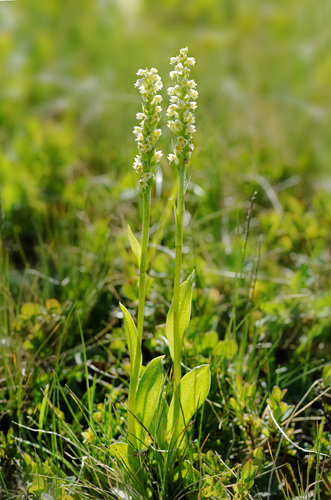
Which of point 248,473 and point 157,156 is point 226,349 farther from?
point 157,156

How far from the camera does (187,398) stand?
107 centimetres

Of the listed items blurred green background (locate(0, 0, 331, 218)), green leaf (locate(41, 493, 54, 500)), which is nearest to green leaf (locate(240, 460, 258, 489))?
green leaf (locate(41, 493, 54, 500))

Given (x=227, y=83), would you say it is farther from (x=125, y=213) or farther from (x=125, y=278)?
(x=125, y=278)

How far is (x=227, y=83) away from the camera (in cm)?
355

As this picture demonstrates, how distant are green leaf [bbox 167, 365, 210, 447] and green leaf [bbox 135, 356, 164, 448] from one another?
4 cm

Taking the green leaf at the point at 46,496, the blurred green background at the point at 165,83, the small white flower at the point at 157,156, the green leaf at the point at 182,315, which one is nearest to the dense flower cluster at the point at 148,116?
the small white flower at the point at 157,156

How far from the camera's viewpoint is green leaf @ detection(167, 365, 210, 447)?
105 centimetres

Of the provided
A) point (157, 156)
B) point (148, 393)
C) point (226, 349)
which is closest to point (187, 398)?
point (148, 393)

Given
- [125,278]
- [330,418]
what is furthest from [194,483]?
[125,278]

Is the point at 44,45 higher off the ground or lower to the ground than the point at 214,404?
higher

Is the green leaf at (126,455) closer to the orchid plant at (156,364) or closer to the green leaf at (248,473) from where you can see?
the orchid plant at (156,364)

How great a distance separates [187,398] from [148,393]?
8cm

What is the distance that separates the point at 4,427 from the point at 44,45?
3.34m

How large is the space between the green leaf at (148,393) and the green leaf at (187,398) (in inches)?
1.6
